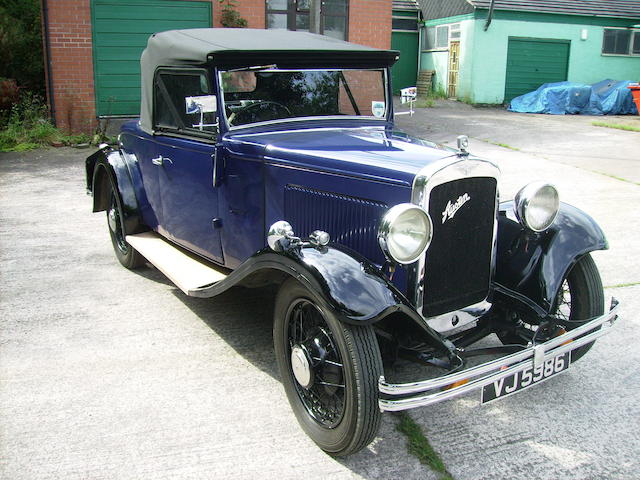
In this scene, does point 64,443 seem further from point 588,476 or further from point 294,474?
point 588,476

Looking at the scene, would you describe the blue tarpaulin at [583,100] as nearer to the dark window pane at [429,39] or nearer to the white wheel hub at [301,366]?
the dark window pane at [429,39]

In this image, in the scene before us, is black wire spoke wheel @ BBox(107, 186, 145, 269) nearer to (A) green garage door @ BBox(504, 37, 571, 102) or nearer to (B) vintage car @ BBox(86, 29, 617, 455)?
(B) vintage car @ BBox(86, 29, 617, 455)

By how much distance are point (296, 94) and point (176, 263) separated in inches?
54.5

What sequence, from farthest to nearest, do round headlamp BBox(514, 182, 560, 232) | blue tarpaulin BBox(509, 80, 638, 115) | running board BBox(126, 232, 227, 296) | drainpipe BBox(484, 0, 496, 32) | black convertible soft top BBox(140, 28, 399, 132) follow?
drainpipe BBox(484, 0, 496, 32) < blue tarpaulin BBox(509, 80, 638, 115) < running board BBox(126, 232, 227, 296) < black convertible soft top BBox(140, 28, 399, 132) < round headlamp BBox(514, 182, 560, 232)

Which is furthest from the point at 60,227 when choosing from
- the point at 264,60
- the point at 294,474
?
the point at 294,474

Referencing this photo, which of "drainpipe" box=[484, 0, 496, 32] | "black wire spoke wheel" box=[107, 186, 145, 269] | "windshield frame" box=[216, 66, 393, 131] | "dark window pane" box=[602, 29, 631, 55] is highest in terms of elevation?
"drainpipe" box=[484, 0, 496, 32]

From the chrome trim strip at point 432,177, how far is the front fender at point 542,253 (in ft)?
1.45

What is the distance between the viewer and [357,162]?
2955 mm

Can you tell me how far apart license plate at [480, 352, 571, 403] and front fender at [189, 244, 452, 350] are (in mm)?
270

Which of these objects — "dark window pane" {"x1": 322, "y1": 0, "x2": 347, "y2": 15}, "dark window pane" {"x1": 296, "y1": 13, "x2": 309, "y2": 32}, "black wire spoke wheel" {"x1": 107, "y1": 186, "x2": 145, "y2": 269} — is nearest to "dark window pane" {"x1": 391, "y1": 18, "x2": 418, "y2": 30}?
"dark window pane" {"x1": 322, "y1": 0, "x2": 347, "y2": 15}

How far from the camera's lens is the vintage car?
8.42ft

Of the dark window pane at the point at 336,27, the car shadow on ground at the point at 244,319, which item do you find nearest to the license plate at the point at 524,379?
the car shadow on ground at the point at 244,319

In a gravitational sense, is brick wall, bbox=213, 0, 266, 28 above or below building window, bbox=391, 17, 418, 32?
below

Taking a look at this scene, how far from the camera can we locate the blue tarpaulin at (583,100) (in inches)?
702
